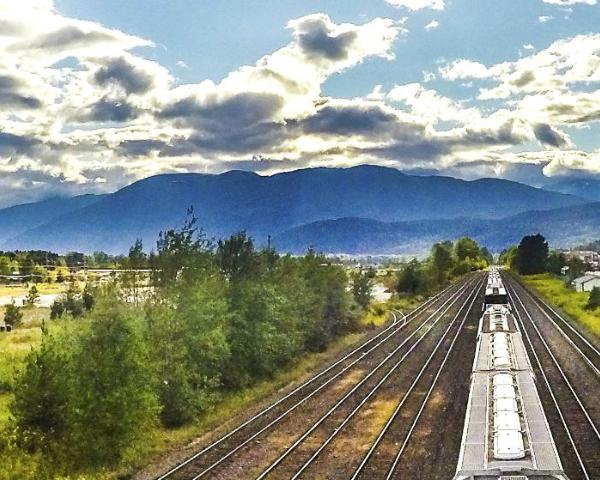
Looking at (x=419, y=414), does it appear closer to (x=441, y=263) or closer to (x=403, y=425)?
(x=403, y=425)

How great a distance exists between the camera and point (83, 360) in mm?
26688

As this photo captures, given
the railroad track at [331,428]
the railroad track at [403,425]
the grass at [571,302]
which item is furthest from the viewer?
the grass at [571,302]

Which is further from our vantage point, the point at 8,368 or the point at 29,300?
the point at 29,300

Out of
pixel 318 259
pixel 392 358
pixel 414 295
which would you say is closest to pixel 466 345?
pixel 392 358

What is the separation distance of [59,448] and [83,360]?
132 inches

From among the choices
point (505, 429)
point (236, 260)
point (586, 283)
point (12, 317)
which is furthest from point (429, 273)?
point (505, 429)

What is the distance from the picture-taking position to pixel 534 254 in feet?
546

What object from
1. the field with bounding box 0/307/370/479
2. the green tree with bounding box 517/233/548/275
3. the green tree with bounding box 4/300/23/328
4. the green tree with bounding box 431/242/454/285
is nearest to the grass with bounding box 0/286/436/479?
the field with bounding box 0/307/370/479

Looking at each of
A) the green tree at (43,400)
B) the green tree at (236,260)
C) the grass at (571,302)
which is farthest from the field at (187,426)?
the grass at (571,302)

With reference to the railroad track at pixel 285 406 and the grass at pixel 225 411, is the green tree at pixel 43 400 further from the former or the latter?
the railroad track at pixel 285 406

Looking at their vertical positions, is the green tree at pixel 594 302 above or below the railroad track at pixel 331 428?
above

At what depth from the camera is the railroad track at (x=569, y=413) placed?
24.3m

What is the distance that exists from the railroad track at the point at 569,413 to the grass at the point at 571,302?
45.2ft

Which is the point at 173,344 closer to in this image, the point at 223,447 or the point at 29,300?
the point at 223,447
